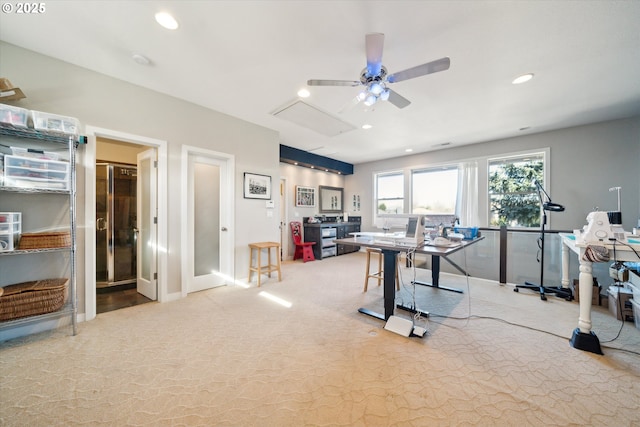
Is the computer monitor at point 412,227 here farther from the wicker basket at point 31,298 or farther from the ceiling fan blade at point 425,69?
the wicker basket at point 31,298

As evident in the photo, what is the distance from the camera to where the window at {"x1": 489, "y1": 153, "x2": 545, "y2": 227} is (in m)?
4.66

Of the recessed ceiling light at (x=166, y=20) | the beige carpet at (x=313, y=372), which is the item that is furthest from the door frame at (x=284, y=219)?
the recessed ceiling light at (x=166, y=20)

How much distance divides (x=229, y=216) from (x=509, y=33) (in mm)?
4007

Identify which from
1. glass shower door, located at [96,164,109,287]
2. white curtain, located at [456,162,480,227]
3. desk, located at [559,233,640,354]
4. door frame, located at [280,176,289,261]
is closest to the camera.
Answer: desk, located at [559,233,640,354]

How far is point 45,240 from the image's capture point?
7.03ft

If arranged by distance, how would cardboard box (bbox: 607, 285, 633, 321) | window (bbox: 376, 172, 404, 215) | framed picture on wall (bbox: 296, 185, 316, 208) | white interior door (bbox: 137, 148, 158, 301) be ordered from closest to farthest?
1. cardboard box (bbox: 607, 285, 633, 321)
2. white interior door (bbox: 137, 148, 158, 301)
3. framed picture on wall (bbox: 296, 185, 316, 208)
4. window (bbox: 376, 172, 404, 215)

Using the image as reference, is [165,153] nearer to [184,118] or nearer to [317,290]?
[184,118]

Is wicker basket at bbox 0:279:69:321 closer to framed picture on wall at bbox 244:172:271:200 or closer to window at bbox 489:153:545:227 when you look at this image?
framed picture on wall at bbox 244:172:271:200

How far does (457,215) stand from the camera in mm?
5496

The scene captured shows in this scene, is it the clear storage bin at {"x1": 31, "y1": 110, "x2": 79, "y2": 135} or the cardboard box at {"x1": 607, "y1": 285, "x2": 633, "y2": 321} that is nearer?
the clear storage bin at {"x1": 31, "y1": 110, "x2": 79, "y2": 135}

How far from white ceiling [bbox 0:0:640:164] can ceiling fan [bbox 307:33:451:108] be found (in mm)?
235

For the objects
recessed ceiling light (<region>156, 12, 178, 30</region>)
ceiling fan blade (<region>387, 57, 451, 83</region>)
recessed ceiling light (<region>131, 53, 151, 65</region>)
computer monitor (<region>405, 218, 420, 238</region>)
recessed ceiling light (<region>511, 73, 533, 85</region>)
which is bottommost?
computer monitor (<region>405, 218, 420, 238</region>)

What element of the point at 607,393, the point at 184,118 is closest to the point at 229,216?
the point at 184,118

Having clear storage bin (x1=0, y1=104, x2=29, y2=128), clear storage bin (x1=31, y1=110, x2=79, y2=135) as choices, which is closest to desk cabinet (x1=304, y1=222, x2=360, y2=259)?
clear storage bin (x1=31, y1=110, x2=79, y2=135)
